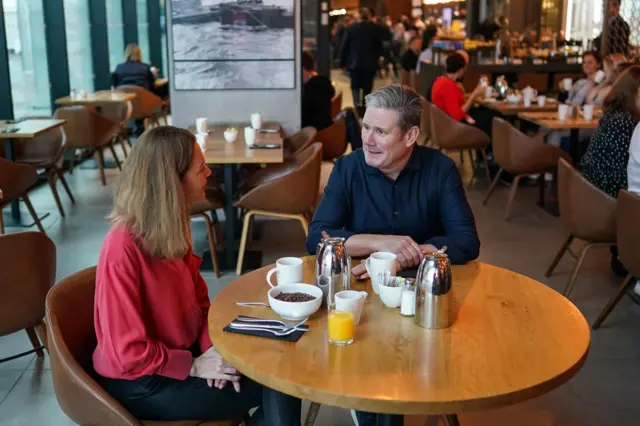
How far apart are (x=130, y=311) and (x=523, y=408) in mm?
1797

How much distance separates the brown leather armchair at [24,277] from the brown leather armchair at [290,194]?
1695mm

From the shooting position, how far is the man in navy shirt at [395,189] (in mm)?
2508

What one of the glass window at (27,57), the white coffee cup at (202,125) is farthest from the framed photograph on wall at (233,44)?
the glass window at (27,57)

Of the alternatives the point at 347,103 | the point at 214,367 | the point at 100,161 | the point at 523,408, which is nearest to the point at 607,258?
the point at 523,408

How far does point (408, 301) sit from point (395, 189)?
72cm

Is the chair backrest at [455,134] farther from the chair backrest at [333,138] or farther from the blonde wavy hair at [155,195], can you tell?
the blonde wavy hair at [155,195]

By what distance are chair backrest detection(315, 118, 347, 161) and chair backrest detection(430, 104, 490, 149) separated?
114 cm

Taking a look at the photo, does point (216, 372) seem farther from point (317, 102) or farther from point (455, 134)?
point (455, 134)

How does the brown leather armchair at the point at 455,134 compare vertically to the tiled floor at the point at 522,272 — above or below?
above

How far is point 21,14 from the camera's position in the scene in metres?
7.81

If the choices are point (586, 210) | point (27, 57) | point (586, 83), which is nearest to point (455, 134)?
point (586, 83)

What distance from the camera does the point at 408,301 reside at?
1951 mm

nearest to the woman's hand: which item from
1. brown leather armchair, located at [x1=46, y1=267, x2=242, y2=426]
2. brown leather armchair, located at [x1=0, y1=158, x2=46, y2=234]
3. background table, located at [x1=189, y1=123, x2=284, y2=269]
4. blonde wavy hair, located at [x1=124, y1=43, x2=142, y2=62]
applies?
brown leather armchair, located at [x1=46, y1=267, x2=242, y2=426]

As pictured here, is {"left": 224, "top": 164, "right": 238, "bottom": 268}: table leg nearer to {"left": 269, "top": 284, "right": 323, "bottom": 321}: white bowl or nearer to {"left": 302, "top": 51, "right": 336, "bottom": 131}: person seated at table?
{"left": 302, "top": 51, "right": 336, "bottom": 131}: person seated at table
